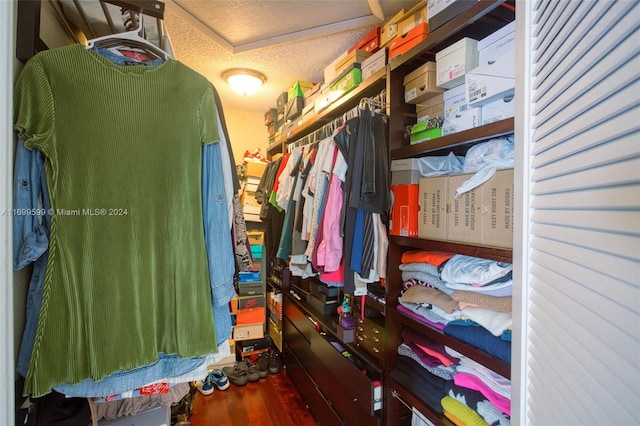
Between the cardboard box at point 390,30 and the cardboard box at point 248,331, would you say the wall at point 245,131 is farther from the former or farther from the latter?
the cardboard box at point 390,30

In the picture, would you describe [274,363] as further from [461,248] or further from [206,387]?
[461,248]

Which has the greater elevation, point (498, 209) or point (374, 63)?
point (374, 63)

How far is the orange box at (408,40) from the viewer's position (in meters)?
1.15

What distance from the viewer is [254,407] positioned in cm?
197

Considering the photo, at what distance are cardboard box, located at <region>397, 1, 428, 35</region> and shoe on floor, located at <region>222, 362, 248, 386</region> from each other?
2.55m

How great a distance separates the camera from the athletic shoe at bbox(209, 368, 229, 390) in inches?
84.3

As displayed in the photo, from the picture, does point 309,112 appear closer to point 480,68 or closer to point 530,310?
point 480,68

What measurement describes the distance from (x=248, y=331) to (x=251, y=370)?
345 mm

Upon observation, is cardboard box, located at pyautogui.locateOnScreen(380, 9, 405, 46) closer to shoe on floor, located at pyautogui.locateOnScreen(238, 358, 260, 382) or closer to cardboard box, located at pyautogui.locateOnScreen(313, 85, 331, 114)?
cardboard box, located at pyautogui.locateOnScreen(313, 85, 331, 114)

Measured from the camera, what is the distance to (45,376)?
608 millimetres

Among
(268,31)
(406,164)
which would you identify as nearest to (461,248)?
(406,164)

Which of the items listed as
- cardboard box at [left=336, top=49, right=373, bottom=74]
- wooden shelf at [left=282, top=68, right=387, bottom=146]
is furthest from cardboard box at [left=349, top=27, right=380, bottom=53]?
wooden shelf at [left=282, top=68, right=387, bottom=146]

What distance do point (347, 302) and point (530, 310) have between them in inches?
45.4

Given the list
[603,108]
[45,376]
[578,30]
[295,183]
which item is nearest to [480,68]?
[578,30]
